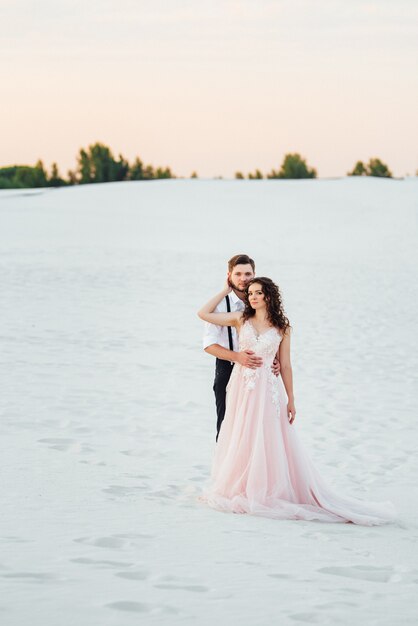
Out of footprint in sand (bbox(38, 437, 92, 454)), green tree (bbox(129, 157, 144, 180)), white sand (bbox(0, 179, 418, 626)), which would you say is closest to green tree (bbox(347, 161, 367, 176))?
green tree (bbox(129, 157, 144, 180))

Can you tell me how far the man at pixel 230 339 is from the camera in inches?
259

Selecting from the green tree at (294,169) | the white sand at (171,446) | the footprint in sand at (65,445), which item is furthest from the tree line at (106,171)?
the footprint in sand at (65,445)

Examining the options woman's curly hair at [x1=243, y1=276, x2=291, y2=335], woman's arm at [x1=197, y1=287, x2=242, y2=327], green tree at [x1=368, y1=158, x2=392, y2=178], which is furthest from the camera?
green tree at [x1=368, y1=158, x2=392, y2=178]

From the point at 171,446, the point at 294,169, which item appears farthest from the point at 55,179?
the point at 171,446

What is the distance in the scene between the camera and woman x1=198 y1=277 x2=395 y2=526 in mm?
6398

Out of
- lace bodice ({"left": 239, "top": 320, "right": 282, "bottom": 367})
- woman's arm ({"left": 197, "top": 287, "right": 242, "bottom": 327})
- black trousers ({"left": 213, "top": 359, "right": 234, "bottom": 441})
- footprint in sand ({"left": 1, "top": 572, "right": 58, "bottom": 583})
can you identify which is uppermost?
woman's arm ({"left": 197, "top": 287, "right": 242, "bottom": 327})

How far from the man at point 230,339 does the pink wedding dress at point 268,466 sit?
0.07 m

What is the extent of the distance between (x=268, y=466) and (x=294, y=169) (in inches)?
3137

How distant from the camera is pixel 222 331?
7.00 metres

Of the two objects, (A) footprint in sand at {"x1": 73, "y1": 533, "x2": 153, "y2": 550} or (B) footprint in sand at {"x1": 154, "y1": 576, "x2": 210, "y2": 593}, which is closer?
(B) footprint in sand at {"x1": 154, "y1": 576, "x2": 210, "y2": 593}

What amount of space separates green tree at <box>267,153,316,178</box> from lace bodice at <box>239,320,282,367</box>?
78.4 meters

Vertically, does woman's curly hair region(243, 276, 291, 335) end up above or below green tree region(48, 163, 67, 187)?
below

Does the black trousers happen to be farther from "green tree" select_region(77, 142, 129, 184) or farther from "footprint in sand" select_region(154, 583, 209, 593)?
"green tree" select_region(77, 142, 129, 184)

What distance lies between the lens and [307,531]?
604cm
